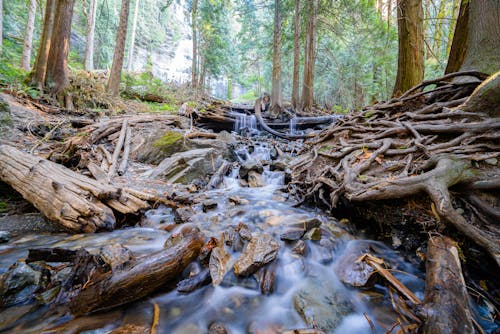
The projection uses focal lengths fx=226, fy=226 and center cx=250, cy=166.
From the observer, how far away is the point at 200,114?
10.7 meters

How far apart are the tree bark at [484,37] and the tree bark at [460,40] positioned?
2.76ft

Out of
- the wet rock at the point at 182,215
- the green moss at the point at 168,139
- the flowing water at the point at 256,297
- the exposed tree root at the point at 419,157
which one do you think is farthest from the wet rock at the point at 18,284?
the green moss at the point at 168,139

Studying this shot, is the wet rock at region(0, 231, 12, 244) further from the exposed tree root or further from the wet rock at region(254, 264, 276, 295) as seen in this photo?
the exposed tree root

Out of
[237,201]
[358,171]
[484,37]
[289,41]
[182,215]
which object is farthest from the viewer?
[289,41]

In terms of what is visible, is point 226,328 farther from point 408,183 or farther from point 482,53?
point 482,53

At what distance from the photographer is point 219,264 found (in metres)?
2.56

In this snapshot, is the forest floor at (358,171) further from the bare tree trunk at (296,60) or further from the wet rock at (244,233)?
the bare tree trunk at (296,60)

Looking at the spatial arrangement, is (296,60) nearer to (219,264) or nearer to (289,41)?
(289,41)

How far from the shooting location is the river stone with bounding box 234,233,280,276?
251cm

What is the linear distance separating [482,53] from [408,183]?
3865 millimetres

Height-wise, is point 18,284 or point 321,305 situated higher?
point 18,284

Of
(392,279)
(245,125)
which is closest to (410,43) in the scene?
(392,279)

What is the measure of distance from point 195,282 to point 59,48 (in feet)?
33.2

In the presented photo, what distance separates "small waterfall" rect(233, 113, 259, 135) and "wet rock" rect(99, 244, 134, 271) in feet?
32.5
